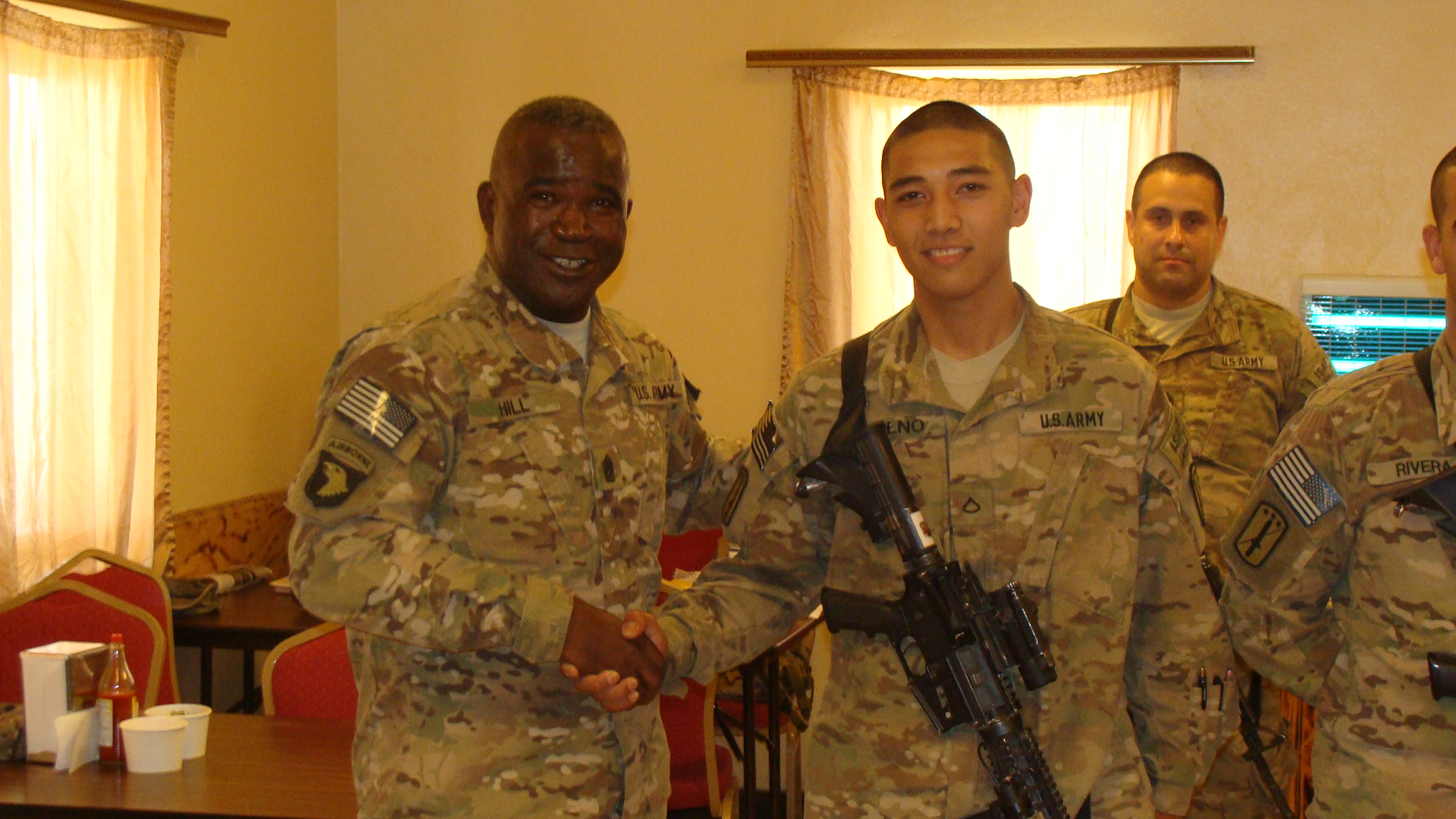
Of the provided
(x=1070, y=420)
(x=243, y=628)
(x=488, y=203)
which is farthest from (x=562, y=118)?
(x=243, y=628)

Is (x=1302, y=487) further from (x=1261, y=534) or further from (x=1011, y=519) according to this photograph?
(x=1011, y=519)

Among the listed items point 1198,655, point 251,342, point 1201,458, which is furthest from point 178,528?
point 1198,655

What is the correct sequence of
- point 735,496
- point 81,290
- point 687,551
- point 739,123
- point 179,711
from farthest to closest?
1. point 739,123
2. point 687,551
3. point 81,290
4. point 179,711
5. point 735,496

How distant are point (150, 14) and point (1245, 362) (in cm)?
342

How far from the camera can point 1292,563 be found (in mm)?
1823

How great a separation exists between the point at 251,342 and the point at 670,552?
174cm

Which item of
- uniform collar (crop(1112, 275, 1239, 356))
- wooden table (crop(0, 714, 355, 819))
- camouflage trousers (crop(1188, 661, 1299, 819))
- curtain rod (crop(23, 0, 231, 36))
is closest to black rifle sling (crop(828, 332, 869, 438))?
wooden table (crop(0, 714, 355, 819))

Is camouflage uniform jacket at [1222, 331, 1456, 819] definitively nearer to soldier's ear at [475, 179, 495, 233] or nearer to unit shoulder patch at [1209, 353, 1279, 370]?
soldier's ear at [475, 179, 495, 233]

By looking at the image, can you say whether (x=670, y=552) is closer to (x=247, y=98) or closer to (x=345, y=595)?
(x=247, y=98)

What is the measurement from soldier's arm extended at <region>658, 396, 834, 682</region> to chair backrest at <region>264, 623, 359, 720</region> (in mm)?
1158

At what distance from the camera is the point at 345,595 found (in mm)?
1661

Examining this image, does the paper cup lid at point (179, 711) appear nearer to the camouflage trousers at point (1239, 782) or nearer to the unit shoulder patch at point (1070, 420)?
the unit shoulder patch at point (1070, 420)

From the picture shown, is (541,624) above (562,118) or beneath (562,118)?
beneath

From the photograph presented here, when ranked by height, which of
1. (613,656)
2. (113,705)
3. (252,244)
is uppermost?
(252,244)
